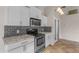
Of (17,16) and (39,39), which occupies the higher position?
(17,16)

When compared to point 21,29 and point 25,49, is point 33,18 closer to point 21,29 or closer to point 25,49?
point 21,29

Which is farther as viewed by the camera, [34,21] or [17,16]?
[34,21]

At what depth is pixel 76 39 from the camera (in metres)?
3.79

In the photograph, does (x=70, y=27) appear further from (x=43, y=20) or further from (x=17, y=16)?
(x=17, y=16)

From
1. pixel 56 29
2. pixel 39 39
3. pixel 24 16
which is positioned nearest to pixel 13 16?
pixel 24 16

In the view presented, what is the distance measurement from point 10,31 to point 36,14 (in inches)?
49.9

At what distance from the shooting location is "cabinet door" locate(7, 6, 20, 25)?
203cm

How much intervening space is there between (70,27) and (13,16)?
8.60 ft

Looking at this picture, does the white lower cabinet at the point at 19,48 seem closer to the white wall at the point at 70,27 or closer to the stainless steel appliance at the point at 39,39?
the stainless steel appliance at the point at 39,39

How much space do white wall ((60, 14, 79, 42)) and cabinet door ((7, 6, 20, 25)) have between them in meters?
2.00

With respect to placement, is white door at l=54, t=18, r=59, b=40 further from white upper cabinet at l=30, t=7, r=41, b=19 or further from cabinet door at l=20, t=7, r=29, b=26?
cabinet door at l=20, t=7, r=29, b=26

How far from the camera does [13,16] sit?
7.13 feet

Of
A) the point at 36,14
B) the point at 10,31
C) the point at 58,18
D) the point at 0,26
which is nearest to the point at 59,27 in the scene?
the point at 58,18
